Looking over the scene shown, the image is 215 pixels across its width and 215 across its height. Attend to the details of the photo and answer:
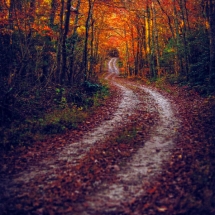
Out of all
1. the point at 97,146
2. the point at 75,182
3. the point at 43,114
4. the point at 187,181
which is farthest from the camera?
the point at 43,114

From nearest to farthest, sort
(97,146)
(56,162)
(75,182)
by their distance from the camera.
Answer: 1. (75,182)
2. (56,162)
3. (97,146)

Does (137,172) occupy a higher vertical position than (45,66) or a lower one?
lower

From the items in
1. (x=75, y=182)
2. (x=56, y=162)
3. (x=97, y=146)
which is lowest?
(x=75, y=182)

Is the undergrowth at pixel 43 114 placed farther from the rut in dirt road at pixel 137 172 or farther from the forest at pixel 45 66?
the rut in dirt road at pixel 137 172

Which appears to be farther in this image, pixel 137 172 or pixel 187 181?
pixel 137 172

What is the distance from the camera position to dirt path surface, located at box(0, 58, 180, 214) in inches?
189

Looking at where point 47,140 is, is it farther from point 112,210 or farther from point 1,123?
point 112,210

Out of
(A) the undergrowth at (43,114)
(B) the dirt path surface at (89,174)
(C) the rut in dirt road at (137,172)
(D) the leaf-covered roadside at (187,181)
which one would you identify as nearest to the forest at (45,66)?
(A) the undergrowth at (43,114)

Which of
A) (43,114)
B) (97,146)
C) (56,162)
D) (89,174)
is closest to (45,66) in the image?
(43,114)

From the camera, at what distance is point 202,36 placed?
692 inches

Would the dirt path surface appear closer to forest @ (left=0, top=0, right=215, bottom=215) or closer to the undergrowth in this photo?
forest @ (left=0, top=0, right=215, bottom=215)

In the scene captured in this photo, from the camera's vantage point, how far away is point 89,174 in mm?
5957

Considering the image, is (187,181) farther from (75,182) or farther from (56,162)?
(56,162)

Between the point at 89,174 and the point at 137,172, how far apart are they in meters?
1.31
